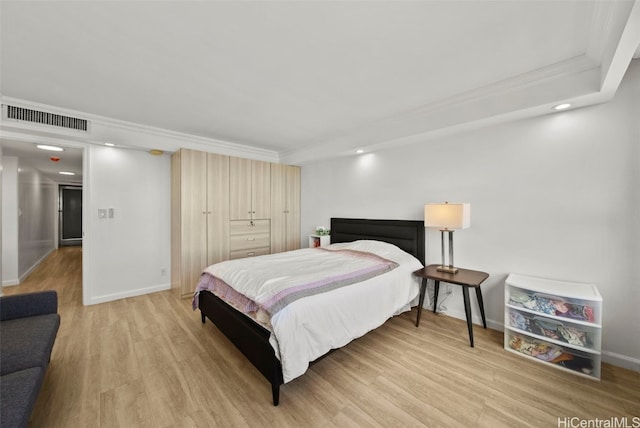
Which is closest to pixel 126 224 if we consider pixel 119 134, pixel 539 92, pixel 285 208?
pixel 119 134

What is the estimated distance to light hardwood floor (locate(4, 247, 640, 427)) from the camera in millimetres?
1577

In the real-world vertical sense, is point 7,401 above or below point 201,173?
below

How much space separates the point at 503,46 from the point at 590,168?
1427 millimetres

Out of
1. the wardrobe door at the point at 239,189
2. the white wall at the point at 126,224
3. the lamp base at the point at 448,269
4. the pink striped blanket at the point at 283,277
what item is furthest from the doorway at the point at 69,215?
the lamp base at the point at 448,269

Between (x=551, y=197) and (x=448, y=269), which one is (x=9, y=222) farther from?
(x=551, y=197)

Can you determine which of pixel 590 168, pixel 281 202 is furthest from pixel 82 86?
pixel 590 168

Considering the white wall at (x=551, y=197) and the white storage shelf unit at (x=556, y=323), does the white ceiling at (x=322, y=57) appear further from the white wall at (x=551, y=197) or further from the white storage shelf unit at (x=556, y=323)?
the white storage shelf unit at (x=556, y=323)

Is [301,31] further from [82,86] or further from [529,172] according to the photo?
[529,172]

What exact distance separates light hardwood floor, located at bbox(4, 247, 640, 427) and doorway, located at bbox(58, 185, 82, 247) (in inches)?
313

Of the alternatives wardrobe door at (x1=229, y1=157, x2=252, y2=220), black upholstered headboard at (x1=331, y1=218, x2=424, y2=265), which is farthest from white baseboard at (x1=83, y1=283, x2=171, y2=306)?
black upholstered headboard at (x1=331, y1=218, x2=424, y2=265)

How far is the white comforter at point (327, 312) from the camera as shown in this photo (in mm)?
1672

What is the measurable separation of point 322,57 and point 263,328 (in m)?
2.21

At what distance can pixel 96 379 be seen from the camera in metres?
1.92

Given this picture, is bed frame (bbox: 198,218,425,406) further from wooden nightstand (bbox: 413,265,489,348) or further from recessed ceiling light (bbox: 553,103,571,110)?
recessed ceiling light (bbox: 553,103,571,110)
